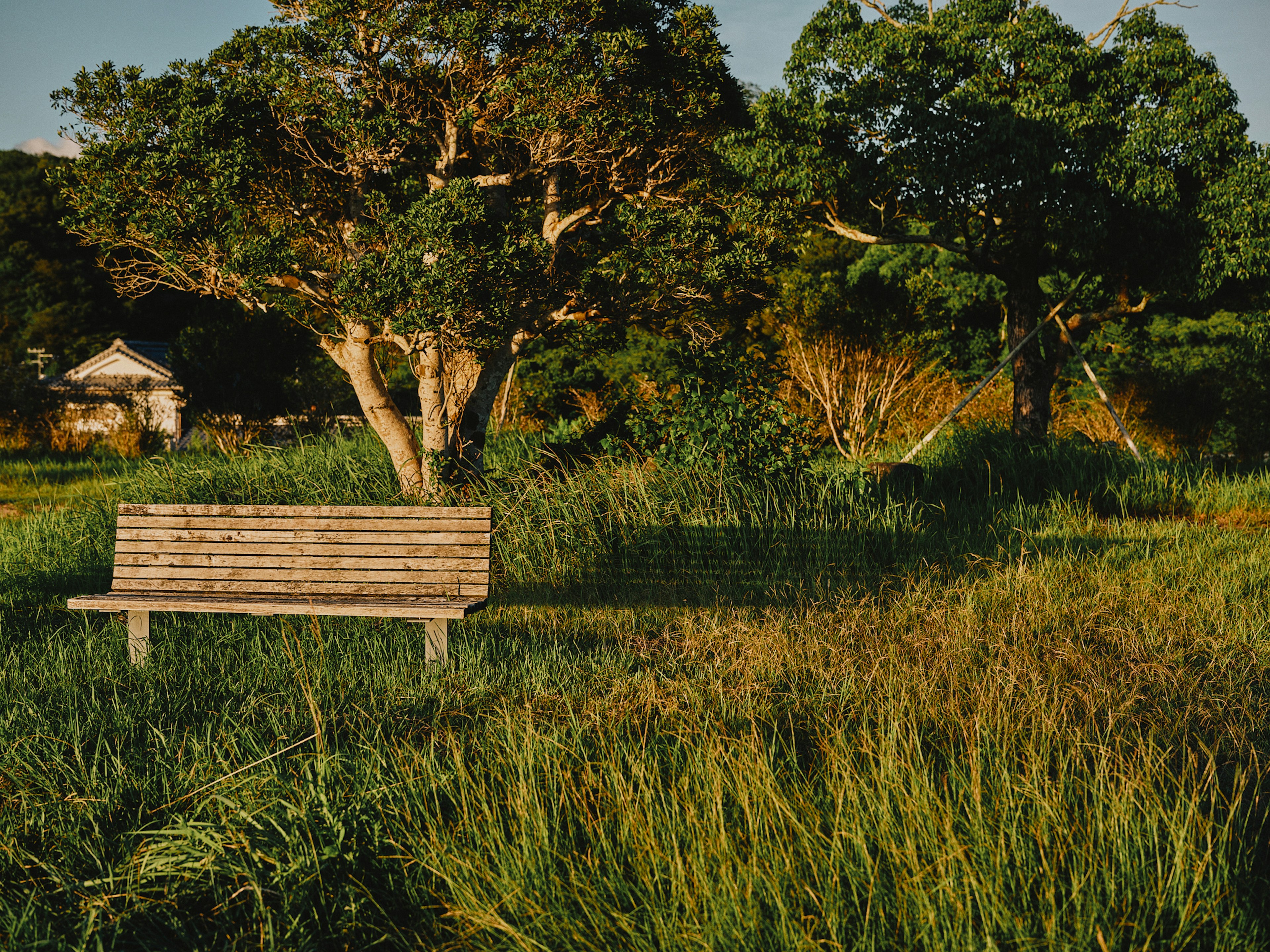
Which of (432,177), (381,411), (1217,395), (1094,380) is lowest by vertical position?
(381,411)

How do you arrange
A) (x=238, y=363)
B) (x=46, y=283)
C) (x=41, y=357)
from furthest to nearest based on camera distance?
1. (x=46, y=283)
2. (x=41, y=357)
3. (x=238, y=363)

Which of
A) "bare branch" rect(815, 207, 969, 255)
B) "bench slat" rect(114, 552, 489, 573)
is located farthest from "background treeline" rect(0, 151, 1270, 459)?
"bench slat" rect(114, 552, 489, 573)

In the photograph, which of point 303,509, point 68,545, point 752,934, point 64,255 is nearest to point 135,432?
point 68,545

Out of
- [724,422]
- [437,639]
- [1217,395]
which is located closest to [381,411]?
[724,422]

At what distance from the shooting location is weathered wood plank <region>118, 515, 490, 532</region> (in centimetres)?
456

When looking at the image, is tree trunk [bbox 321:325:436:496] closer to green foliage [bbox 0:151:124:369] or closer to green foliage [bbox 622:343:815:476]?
green foliage [bbox 622:343:815:476]

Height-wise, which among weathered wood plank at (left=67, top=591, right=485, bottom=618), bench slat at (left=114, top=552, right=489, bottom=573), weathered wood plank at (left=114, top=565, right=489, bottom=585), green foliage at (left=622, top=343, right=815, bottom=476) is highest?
green foliage at (left=622, top=343, right=815, bottom=476)

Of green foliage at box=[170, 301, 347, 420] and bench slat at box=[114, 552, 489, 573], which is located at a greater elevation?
green foliage at box=[170, 301, 347, 420]

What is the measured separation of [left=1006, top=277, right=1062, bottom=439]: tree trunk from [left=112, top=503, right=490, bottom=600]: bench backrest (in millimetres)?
10247

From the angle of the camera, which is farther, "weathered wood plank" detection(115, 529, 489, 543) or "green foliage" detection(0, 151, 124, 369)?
"green foliage" detection(0, 151, 124, 369)

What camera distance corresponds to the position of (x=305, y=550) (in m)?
4.68

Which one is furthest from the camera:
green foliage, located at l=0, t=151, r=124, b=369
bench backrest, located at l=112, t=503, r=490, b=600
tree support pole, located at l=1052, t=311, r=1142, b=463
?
green foliage, located at l=0, t=151, r=124, b=369

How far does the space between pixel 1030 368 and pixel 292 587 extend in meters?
11.1

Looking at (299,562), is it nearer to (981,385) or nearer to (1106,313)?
(981,385)
